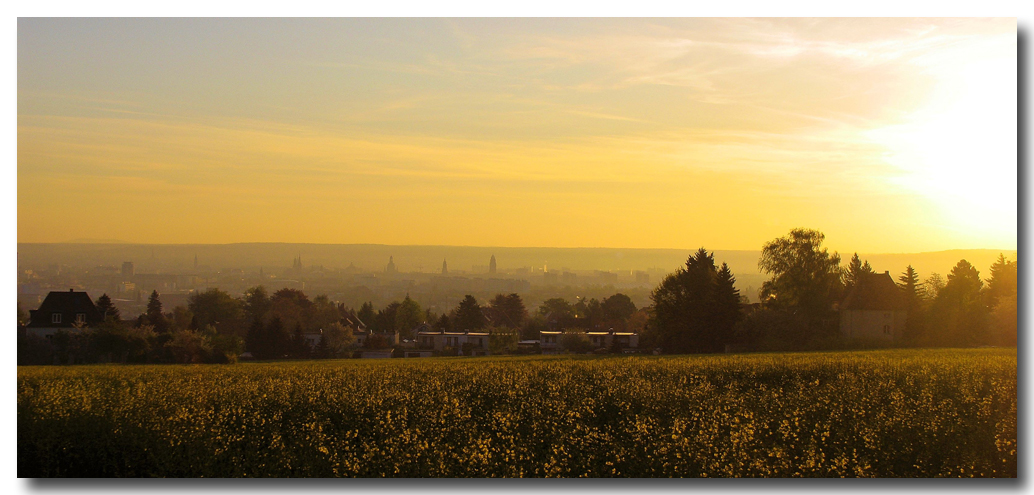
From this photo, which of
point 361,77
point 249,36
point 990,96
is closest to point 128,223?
point 249,36

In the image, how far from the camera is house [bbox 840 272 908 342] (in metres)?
19.1

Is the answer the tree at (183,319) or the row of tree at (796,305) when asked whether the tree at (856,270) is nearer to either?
the row of tree at (796,305)

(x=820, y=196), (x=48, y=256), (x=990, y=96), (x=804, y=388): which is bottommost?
(x=804, y=388)

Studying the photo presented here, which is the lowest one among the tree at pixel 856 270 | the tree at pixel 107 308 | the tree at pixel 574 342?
the tree at pixel 574 342

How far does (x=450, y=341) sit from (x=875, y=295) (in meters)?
12.2

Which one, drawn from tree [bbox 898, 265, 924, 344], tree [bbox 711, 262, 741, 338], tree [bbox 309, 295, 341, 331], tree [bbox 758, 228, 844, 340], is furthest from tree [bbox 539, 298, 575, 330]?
tree [bbox 898, 265, 924, 344]

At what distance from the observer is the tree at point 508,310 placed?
1775 cm

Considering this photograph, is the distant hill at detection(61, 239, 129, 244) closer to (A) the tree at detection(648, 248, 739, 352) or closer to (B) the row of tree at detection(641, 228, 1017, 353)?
(B) the row of tree at detection(641, 228, 1017, 353)

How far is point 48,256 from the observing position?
9336 mm

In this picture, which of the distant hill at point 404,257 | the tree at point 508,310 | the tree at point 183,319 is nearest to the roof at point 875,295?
the distant hill at point 404,257

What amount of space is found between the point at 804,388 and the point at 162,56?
1036cm

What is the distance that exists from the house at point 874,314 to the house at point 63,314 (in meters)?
17.6

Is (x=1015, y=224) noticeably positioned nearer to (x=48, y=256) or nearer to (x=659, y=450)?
(x=659, y=450)

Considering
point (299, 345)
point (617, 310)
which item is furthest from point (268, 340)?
point (617, 310)
